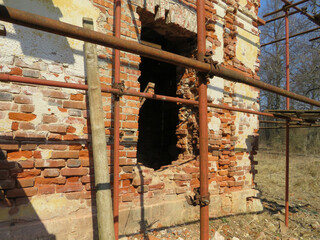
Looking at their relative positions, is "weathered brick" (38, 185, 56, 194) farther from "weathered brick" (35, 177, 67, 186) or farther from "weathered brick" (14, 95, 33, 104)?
"weathered brick" (14, 95, 33, 104)

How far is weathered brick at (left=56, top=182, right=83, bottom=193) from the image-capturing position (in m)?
2.36

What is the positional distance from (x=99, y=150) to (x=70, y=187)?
23.2 inches

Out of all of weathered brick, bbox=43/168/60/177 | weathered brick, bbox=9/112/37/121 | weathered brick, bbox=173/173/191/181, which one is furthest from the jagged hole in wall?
weathered brick, bbox=9/112/37/121

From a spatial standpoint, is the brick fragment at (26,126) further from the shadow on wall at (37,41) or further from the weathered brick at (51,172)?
the shadow on wall at (37,41)

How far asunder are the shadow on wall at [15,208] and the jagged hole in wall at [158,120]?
3724mm

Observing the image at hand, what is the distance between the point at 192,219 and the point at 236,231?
682mm

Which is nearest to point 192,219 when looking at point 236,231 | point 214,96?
point 236,231

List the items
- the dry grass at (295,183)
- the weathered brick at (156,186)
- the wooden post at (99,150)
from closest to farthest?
1. the wooden post at (99,150)
2. the weathered brick at (156,186)
3. the dry grass at (295,183)

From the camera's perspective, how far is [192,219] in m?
3.40

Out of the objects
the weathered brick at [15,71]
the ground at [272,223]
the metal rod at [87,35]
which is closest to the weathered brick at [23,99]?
the weathered brick at [15,71]

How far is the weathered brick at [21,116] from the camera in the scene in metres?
2.14

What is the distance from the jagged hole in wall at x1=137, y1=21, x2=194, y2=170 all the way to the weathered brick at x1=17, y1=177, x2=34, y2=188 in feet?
12.2

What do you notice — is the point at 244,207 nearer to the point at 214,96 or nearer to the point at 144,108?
the point at 214,96

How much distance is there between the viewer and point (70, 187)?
7.93 ft
